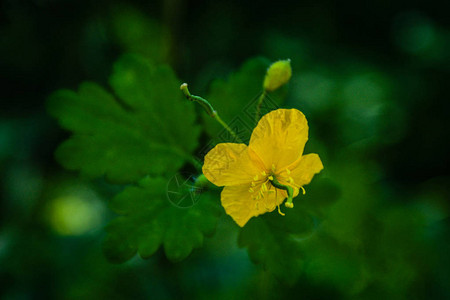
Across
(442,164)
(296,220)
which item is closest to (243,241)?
(296,220)

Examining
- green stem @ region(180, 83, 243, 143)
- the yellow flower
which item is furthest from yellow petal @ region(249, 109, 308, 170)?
green stem @ region(180, 83, 243, 143)

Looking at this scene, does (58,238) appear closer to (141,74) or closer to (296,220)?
(141,74)

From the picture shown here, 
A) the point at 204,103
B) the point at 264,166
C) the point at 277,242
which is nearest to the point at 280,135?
the point at 264,166

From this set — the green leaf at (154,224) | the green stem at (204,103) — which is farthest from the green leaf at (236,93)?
the green leaf at (154,224)

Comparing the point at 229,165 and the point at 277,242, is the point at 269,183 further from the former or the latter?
the point at 277,242

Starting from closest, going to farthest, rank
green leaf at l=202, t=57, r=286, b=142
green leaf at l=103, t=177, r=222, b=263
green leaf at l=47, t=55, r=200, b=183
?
1. green leaf at l=103, t=177, r=222, b=263
2. green leaf at l=47, t=55, r=200, b=183
3. green leaf at l=202, t=57, r=286, b=142

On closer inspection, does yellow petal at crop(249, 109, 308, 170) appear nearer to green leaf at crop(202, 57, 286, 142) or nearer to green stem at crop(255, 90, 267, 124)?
green stem at crop(255, 90, 267, 124)
